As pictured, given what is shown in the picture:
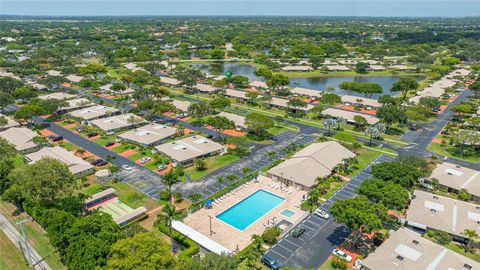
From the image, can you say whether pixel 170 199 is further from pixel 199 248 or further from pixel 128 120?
pixel 128 120

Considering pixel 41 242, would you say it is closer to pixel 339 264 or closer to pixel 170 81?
pixel 339 264

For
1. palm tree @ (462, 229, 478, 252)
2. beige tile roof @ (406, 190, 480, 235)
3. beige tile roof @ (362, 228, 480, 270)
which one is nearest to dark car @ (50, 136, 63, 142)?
beige tile roof @ (362, 228, 480, 270)

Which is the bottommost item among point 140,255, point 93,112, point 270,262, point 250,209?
point 250,209

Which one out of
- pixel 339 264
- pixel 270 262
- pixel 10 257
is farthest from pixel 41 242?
pixel 339 264

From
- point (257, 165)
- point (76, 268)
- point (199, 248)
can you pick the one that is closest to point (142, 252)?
point (76, 268)

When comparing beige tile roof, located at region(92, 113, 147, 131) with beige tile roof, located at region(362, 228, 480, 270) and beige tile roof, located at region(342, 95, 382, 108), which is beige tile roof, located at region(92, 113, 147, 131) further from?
beige tile roof, located at region(342, 95, 382, 108)

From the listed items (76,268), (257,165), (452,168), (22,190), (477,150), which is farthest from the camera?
(477,150)

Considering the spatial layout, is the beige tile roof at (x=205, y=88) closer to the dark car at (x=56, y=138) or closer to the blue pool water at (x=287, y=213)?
the dark car at (x=56, y=138)
